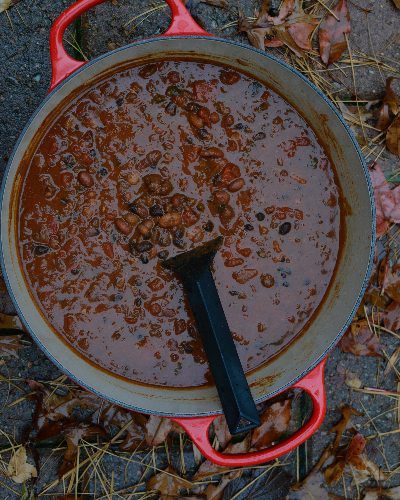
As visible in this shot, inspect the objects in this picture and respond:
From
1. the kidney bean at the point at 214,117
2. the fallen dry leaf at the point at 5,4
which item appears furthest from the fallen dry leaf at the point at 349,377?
the fallen dry leaf at the point at 5,4

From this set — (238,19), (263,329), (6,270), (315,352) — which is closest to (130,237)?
(6,270)

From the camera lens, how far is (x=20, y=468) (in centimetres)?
157

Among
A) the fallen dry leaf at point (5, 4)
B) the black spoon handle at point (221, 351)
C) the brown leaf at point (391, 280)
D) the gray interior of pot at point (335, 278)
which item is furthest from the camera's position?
the brown leaf at point (391, 280)

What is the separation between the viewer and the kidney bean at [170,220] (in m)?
1.30

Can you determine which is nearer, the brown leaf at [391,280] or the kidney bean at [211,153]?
the kidney bean at [211,153]

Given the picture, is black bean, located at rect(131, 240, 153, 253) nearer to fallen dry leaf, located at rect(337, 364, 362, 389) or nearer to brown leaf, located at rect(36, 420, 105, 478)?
brown leaf, located at rect(36, 420, 105, 478)

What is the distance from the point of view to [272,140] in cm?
133

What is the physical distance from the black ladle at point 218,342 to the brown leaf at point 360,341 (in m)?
0.53

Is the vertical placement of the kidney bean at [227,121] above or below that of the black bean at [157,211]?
above

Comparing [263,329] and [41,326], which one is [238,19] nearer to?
[263,329]

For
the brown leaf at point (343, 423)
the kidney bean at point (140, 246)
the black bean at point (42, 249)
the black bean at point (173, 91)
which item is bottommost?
the brown leaf at point (343, 423)

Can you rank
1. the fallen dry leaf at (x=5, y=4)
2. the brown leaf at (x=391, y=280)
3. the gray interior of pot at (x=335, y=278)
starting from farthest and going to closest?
the brown leaf at (x=391, y=280) < the fallen dry leaf at (x=5, y=4) < the gray interior of pot at (x=335, y=278)

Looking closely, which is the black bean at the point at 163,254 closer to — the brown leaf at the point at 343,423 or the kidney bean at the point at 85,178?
the kidney bean at the point at 85,178

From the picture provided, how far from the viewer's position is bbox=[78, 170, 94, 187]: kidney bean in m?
1.29
